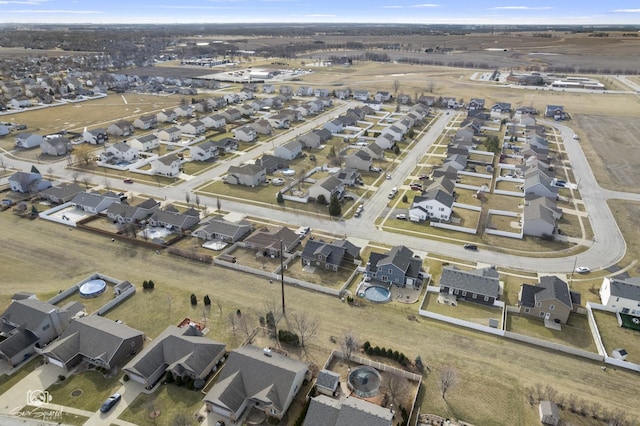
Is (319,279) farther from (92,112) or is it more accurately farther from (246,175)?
(92,112)

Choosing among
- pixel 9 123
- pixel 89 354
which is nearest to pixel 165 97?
pixel 9 123

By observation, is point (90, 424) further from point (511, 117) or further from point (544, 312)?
point (511, 117)

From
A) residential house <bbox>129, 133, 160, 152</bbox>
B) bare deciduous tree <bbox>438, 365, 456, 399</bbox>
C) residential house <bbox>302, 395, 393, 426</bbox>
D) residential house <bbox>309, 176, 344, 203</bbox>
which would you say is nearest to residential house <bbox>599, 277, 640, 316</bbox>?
bare deciduous tree <bbox>438, 365, 456, 399</bbox>

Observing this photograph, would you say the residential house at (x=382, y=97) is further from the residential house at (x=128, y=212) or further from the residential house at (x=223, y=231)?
the residential house at (x=128, y=212)

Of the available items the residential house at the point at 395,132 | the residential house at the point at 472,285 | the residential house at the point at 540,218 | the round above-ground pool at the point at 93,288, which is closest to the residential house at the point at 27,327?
the round above-ground pool at the point at 93,288

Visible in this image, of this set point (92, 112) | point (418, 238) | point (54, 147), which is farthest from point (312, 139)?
point (92, 112)

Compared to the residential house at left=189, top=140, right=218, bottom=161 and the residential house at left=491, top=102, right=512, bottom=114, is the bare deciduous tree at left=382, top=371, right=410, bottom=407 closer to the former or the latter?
the residential house at left=189, top=140, right=218, bottom=161

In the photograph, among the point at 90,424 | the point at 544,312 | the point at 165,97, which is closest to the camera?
the point at 90,424
